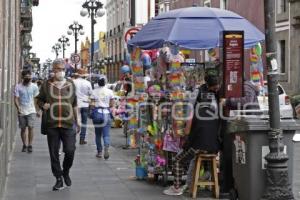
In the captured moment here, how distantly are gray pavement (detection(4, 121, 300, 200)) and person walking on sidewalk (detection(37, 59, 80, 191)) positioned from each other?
46 centimetres

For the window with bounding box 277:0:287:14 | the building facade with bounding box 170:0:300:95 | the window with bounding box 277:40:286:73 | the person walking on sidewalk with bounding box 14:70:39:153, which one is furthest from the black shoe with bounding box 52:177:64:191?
the window with bounding box 277:0:287:14

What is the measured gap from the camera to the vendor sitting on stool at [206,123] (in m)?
9.44

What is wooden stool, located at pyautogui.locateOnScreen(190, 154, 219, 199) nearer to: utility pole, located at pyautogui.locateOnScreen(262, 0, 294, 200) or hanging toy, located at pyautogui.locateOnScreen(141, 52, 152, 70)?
utility pole, located at pyautogui.locateOnScreen(262, 0, 294, 200)

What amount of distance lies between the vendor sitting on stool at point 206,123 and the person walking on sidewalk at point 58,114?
1831mm

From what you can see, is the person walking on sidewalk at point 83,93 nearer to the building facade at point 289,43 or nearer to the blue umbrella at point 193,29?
the blue umbrella at point 193,29

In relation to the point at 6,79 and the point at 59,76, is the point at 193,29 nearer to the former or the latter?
the point at 59,76

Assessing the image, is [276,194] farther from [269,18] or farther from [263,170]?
[269,18]

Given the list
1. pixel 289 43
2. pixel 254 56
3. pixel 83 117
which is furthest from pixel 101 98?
pixel 289 43

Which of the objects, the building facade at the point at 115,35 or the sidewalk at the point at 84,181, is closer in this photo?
the sidewalk at the point at 84,181

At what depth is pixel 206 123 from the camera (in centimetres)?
945

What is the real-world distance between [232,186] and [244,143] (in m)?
1.22

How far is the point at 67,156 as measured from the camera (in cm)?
1039

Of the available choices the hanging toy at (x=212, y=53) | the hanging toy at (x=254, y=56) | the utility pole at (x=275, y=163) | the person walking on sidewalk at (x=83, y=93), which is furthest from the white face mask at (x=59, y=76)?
the person walking on sidewalk at (x=83, y=93)

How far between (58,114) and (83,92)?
7.37 metres
